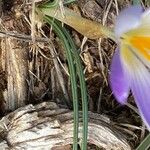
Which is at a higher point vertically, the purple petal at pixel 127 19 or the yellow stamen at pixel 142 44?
the purple petal at pixel 127 19

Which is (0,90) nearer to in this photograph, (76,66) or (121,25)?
(76,66)

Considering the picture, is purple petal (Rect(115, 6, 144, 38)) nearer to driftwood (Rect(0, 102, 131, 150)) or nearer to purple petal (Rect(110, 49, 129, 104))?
purple petal (Rect(110, 49, 129, 104))

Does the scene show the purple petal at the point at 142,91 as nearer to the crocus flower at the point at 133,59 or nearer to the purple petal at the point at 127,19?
the crocus flower at the point at 133,59

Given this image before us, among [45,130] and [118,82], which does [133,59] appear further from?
[45,130]

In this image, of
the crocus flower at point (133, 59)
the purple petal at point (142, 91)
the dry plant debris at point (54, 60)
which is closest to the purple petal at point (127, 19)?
the crocus flower at point (133, 59)

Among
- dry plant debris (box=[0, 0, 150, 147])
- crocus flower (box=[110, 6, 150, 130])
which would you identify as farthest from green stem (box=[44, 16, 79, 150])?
crocus flower (box=[110, 6, 150, 130])

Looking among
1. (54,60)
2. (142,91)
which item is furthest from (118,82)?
(54,60)
